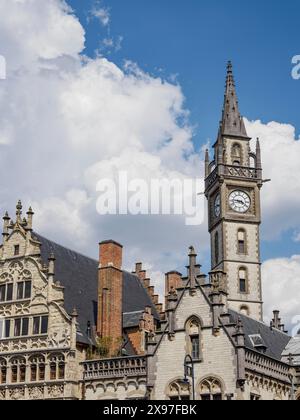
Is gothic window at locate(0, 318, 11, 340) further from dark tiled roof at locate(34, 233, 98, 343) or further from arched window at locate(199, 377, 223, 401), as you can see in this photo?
arched window at locate(199, 377, 223, 401)

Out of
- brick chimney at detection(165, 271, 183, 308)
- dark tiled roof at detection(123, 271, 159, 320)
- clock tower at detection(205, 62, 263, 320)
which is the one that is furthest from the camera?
clock tower at detection(205, 62, 263, 320)

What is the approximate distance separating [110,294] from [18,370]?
7.96m

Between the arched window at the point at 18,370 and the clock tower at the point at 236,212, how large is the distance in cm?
2600

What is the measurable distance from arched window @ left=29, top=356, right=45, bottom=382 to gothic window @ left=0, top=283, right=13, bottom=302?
4791 mm

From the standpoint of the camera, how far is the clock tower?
245 ft

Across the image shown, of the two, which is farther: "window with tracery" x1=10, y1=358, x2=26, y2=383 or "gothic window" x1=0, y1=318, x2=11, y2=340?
"gothic window" x1=0, y1=318, x2=11, y2=340

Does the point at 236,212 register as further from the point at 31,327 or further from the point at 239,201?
the point at 31,327

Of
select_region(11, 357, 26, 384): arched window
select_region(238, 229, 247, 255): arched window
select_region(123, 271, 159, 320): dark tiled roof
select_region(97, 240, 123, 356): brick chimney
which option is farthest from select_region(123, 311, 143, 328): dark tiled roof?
select_region(238, 229, 247, 255): arched window

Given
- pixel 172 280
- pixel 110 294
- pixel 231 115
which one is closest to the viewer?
pixel 110 294

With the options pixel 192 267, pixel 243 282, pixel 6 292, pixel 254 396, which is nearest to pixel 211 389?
pixel 254 396

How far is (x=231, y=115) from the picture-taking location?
8275cm

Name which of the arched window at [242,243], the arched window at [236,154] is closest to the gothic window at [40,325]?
the arched window at [242,243]

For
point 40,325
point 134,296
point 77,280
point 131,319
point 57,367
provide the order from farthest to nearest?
point 134,296
point 77,280
point 131,319
point 40,325
point 57,367

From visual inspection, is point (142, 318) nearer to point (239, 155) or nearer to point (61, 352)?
point (61, 352)
